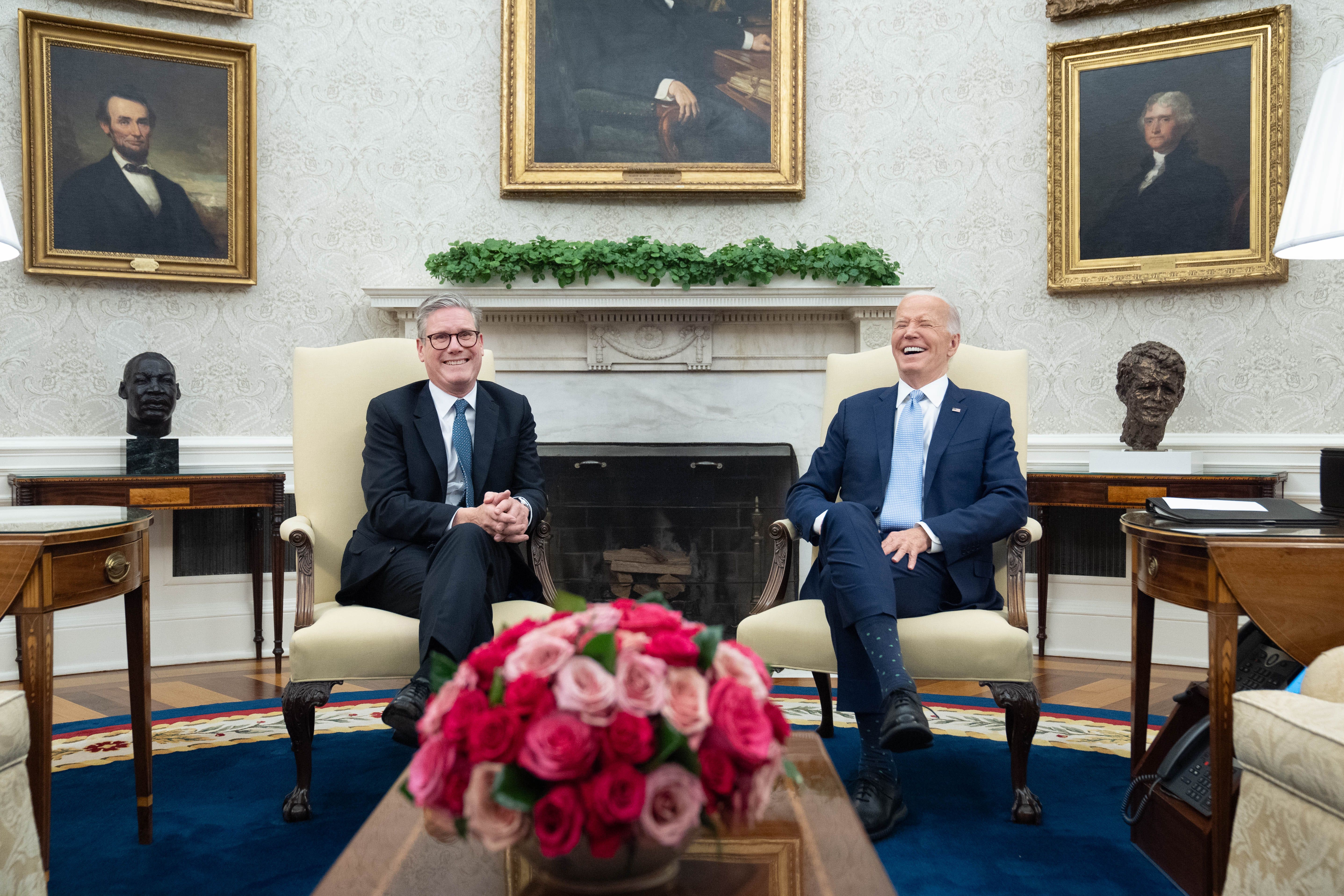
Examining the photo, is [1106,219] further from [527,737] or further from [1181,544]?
[527,737]

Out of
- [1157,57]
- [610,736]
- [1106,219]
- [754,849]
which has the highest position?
[1157,57]

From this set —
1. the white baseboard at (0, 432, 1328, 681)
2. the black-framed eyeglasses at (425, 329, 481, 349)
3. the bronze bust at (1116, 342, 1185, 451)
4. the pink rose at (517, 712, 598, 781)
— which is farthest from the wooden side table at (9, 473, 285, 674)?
the bronze bust at (1116, 342, 1185, 451)

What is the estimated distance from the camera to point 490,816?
0.90 metres

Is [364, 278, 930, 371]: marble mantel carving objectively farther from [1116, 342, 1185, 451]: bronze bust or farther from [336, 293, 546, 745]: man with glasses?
[336, 293, 546, 745]: man with glasses

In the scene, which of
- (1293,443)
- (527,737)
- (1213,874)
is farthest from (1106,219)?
(527,737)

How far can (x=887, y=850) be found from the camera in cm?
208

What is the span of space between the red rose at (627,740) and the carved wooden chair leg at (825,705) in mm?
2109

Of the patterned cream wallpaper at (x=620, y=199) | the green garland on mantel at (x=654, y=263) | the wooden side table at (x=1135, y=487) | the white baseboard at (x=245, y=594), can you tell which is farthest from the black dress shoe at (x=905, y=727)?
the patterned cream wallpaper at (x=620, y=199)

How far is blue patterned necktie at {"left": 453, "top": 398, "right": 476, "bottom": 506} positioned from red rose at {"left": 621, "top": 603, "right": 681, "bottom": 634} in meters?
1.75

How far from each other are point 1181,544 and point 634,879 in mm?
1496

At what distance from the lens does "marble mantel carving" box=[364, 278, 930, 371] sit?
13.4 feet

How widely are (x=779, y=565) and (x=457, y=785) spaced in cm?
173

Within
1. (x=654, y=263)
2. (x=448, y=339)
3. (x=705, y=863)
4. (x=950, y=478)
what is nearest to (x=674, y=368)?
(x=654, y=263)

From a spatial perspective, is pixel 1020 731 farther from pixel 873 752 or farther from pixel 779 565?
pixel 779 565
